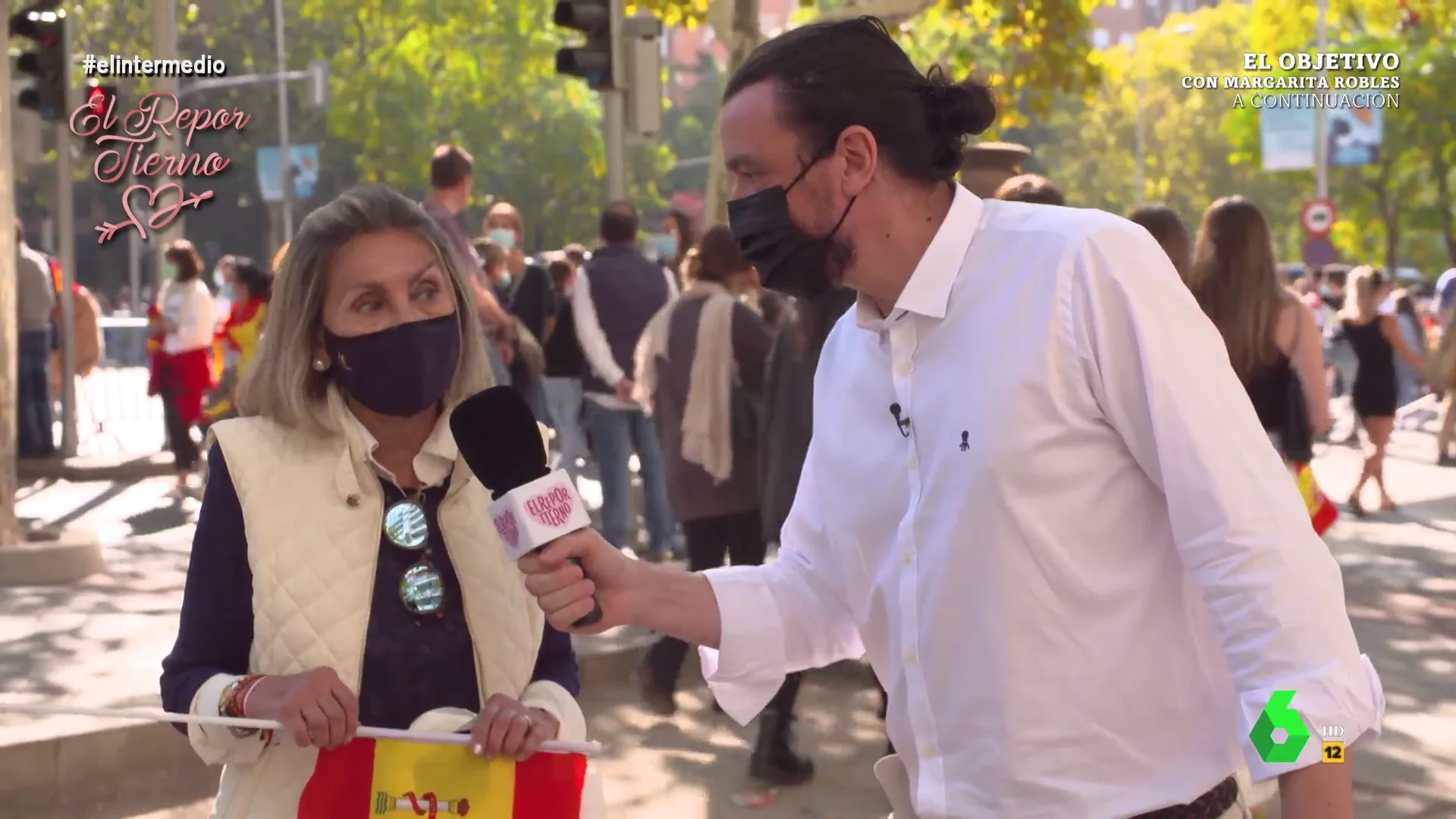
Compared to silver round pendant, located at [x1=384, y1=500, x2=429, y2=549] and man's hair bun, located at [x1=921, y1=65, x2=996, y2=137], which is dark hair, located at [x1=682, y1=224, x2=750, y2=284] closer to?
silver round pendant, located at [x1=384, y1=500, x2=429, y2=549]

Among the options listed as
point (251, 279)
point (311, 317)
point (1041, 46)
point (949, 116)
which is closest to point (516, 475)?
point (949, 116)

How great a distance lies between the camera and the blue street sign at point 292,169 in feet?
148

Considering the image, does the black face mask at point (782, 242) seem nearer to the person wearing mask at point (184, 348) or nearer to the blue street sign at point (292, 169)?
the person wearing mask at point (184, 348)

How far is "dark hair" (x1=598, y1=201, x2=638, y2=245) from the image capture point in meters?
10.2

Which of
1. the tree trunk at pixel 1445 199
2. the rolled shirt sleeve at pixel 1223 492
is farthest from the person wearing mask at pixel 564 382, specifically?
the tree trunk at pixel 1445 199

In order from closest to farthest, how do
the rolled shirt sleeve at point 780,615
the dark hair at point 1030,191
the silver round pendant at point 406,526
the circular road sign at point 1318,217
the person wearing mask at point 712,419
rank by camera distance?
the rolled shirt sleeve at point 780,615
the silver round pendant at point 406,526
the dark hair at point 1030,191
the person wearing mask at point 712,419
the circular road sign at point 1318,217

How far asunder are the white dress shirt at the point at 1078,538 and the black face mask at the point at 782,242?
0.50 ft

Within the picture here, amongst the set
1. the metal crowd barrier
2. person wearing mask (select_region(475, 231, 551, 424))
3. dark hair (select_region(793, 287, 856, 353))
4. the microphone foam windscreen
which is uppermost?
the microphone foam windscreen

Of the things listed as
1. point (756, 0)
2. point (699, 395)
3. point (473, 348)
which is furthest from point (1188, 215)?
point (473, 348)

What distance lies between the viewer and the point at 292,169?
46844mm

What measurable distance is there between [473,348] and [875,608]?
1.05 meters

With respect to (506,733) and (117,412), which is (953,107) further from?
(117,412)

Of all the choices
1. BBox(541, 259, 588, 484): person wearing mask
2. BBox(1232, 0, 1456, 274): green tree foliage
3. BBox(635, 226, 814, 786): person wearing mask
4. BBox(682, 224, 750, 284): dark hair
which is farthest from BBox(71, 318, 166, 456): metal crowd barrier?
BBox(1232, 0, 1456, 274): green tree foliage

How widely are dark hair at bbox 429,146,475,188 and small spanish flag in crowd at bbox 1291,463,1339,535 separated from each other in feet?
15.1
